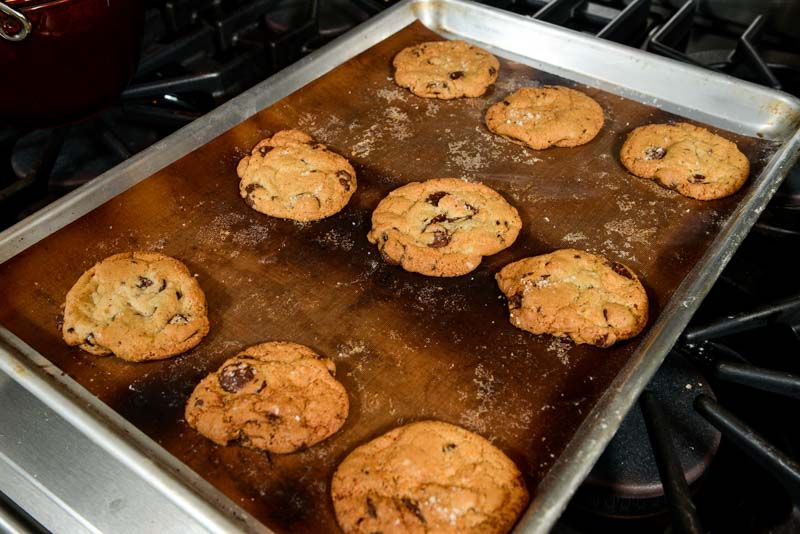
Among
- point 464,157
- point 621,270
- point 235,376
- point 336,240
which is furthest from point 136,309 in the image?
point 621,270

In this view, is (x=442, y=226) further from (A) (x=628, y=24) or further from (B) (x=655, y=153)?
(A) (x=628, y=24)

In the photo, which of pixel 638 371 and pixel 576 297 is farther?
pixel 576 297

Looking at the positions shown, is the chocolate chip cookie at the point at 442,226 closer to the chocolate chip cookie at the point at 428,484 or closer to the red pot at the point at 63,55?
the chocolate chip cookie at the point at 428,484

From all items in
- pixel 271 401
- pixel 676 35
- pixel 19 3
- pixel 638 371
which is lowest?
pixel 271 401

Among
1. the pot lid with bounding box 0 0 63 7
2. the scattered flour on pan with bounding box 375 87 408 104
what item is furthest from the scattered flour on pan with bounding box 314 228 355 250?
the pot lid with bounding box 0 0 63 7

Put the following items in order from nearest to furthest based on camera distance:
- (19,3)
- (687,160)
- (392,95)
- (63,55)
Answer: (19,3) → (63,55) → (687,160) → (392,95)

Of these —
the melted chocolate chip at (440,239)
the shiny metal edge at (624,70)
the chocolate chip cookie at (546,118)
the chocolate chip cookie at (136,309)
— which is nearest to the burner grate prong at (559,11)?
the shiny metal edge at (624,70)

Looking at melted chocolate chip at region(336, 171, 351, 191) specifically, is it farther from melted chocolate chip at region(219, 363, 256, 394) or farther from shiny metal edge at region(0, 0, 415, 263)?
melted chocolate chip at region(219, 363, 256, 394)
